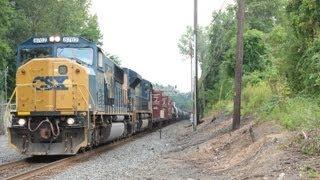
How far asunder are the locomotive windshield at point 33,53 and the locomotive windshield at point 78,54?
15.4 inches

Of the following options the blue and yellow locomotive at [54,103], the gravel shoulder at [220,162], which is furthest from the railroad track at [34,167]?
the blue and yellow locomotive at [54,103]

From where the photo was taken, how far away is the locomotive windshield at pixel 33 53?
1917cm

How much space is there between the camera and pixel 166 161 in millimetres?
16484

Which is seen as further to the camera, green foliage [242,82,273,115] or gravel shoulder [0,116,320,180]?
green foliage [242,82,273,115]

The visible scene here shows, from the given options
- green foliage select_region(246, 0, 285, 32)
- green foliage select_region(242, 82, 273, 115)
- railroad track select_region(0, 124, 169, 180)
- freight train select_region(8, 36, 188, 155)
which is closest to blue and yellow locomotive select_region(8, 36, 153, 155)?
freight train select_region(8, 36, 188, 155)

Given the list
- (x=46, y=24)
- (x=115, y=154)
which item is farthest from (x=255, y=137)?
(x=46, y=24)

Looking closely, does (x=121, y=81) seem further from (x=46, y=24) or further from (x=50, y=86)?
(x=46, y=24)

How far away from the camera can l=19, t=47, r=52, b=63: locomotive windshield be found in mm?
19172

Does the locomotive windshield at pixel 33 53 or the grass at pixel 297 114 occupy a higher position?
the locomotive windshield at pixel 33 53

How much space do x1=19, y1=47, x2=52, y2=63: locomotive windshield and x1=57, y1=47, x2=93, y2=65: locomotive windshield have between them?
1.28 feet

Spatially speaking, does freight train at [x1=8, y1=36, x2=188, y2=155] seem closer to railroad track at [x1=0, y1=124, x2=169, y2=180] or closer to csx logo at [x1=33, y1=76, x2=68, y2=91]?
csx logo at [x1=33, y1=76, x2=68, y2=91]

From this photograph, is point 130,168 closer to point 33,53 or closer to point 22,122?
point 22,122

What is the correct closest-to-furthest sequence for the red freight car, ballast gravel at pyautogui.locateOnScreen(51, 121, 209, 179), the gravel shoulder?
1. the gravel shoulder
2. ballast gravel at pyautogui.locateOnScreen(51, 121, 209, 179)
3. the red freight car

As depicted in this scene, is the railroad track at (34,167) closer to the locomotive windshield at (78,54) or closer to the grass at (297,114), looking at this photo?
the locomotive windshield at (78,54)
